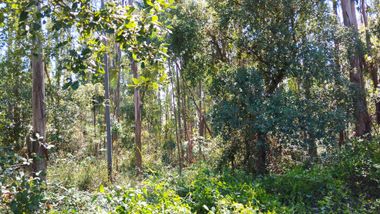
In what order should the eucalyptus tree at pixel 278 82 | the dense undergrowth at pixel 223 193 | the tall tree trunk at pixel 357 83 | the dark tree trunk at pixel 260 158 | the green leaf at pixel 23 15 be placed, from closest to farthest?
1. the green leaf at pixel 23 15
2. the dense undergrowth at pixel 223 193
3. the eucalyptus tree at pixel 278 82
4. the dark tree trunk at pixel 260 158
5. the tall tree trunk at pixel 357 83

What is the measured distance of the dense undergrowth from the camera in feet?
9.42

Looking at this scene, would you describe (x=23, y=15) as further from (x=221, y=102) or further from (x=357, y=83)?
(x=357, y=83)

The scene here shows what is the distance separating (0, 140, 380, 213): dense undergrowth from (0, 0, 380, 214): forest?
22mm

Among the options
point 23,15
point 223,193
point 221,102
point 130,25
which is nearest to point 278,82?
point 221,102

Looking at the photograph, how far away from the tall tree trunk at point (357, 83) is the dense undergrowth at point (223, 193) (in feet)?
5.47

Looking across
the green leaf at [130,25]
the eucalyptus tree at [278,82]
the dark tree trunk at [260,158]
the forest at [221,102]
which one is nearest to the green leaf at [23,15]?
the forest at [221,102]

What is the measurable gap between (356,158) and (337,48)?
3172 mm

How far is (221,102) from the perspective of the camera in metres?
8.07

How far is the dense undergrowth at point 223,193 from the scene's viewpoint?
2870mm

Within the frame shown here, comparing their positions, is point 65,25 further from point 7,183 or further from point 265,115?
point 265,115

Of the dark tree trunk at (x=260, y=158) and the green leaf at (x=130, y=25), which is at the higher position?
the green leaf at (x=130, y=25)

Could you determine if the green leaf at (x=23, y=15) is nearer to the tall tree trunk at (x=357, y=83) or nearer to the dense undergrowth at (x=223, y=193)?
the dense undergrowth at (x=223, y=193)

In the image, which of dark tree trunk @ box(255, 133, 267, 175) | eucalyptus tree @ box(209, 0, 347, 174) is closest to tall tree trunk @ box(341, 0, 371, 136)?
eucalyptus tree @ box(209, 0, 347, 174)

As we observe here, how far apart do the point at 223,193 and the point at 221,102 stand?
3.66 metres
